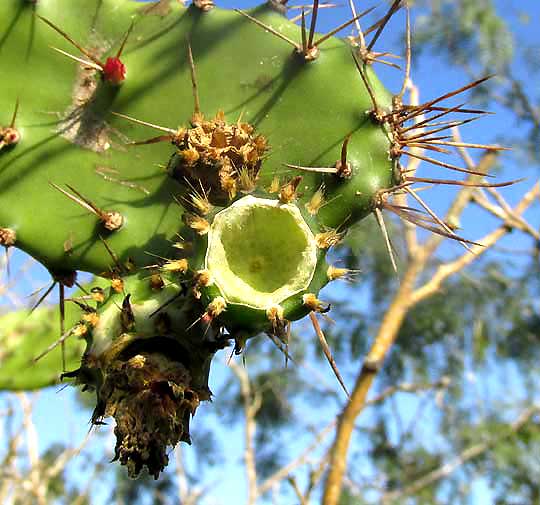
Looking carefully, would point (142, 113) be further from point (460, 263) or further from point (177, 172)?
point (460, 263)

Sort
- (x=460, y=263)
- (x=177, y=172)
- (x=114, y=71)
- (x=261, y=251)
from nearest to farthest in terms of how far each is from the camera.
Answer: (x=261, y=251), (x=177, y=172), (x=114, y=71), (x=460, y=263)

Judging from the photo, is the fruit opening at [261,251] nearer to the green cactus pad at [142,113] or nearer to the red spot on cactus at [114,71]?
the green cactus pad at [142,113]

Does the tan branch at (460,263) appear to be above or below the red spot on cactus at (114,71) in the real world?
above

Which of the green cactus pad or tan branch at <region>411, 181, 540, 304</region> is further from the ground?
tan branch at <region>411, 181, 540, 304</region>

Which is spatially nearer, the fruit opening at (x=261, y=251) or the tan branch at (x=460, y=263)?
the fruit opening at (x=261, y=251)

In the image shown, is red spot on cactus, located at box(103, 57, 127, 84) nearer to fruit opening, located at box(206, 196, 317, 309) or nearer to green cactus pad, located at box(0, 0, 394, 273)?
green cactus pad, located at box(0, 0, 394, 273)

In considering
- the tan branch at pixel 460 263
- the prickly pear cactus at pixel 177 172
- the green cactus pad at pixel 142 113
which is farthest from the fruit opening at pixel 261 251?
the tan branch at pixel 460 263

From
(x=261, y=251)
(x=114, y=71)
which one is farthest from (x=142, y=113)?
(x=261, y=251)

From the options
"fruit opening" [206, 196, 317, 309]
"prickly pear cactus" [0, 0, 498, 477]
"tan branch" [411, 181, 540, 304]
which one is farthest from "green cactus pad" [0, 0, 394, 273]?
"tan branch" [411, 181, 540, 304]
